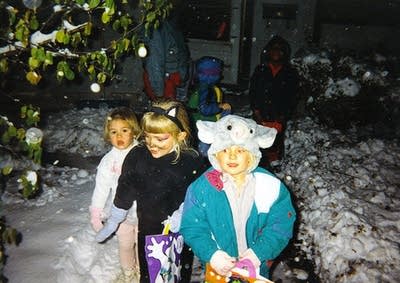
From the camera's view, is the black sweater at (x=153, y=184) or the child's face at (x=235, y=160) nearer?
the child's face at (x=235, y=160)

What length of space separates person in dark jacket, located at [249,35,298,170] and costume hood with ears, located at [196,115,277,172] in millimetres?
3577

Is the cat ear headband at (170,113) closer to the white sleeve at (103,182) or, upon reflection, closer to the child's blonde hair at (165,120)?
the child's blonde hair at (165,120)

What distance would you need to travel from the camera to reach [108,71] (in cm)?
252

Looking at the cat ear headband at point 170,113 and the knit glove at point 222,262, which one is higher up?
the cat ear headband at point 170,113

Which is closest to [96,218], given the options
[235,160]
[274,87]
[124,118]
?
[124,118]

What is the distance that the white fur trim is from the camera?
213cm

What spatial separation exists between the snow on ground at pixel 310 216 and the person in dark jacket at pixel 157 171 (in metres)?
1.17

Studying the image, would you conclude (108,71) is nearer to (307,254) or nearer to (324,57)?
(307,254)

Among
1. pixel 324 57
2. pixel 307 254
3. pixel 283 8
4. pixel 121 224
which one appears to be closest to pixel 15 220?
pixel 121 224

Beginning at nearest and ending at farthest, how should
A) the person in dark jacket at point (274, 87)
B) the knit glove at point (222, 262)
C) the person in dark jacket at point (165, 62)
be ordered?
the knit glove at point (222, 262) → the person in dark jacket at point (165, 62) → the person in dark jacket at point (274, 87)

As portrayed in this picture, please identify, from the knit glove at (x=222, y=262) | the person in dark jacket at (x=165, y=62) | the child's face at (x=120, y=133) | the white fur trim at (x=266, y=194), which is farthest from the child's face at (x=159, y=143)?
the person in dark jacket at (x=165, y=62)

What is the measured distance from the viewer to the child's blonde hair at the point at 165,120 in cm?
252

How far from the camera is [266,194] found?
214cm

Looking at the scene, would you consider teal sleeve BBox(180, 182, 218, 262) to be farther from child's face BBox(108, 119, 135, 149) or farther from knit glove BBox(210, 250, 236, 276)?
child's face BBox(108, 119, 135, 149)
